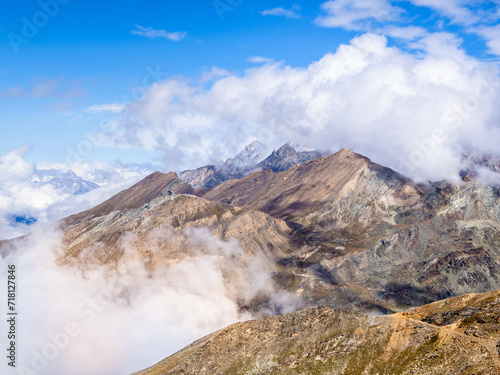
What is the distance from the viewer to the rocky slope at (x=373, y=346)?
6260 inches

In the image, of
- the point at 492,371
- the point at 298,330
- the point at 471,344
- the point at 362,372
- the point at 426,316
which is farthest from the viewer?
the point at 298,330

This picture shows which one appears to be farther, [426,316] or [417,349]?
[426,316]

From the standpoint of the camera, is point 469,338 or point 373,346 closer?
point 469,338

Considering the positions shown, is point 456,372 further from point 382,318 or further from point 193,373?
point 193,373

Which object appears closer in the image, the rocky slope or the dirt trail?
the dirt trail

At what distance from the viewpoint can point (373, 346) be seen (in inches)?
7042

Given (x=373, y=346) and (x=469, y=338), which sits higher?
(x=373, y=346)

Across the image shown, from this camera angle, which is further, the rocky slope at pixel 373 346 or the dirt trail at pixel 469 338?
the rocky slope at pixel 373 346

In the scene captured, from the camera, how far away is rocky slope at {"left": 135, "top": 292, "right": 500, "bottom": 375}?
15900cm

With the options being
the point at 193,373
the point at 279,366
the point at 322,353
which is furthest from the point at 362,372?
the point at 193,373

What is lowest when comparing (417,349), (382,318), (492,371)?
(492,371)

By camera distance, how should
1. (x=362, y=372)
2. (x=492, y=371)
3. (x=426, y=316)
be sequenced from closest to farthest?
1. (x=492, y=371)
2. (x=362, y=372)
3. (x=426, y=316)

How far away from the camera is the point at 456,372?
15338 cm

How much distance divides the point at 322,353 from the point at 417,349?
35632mm
